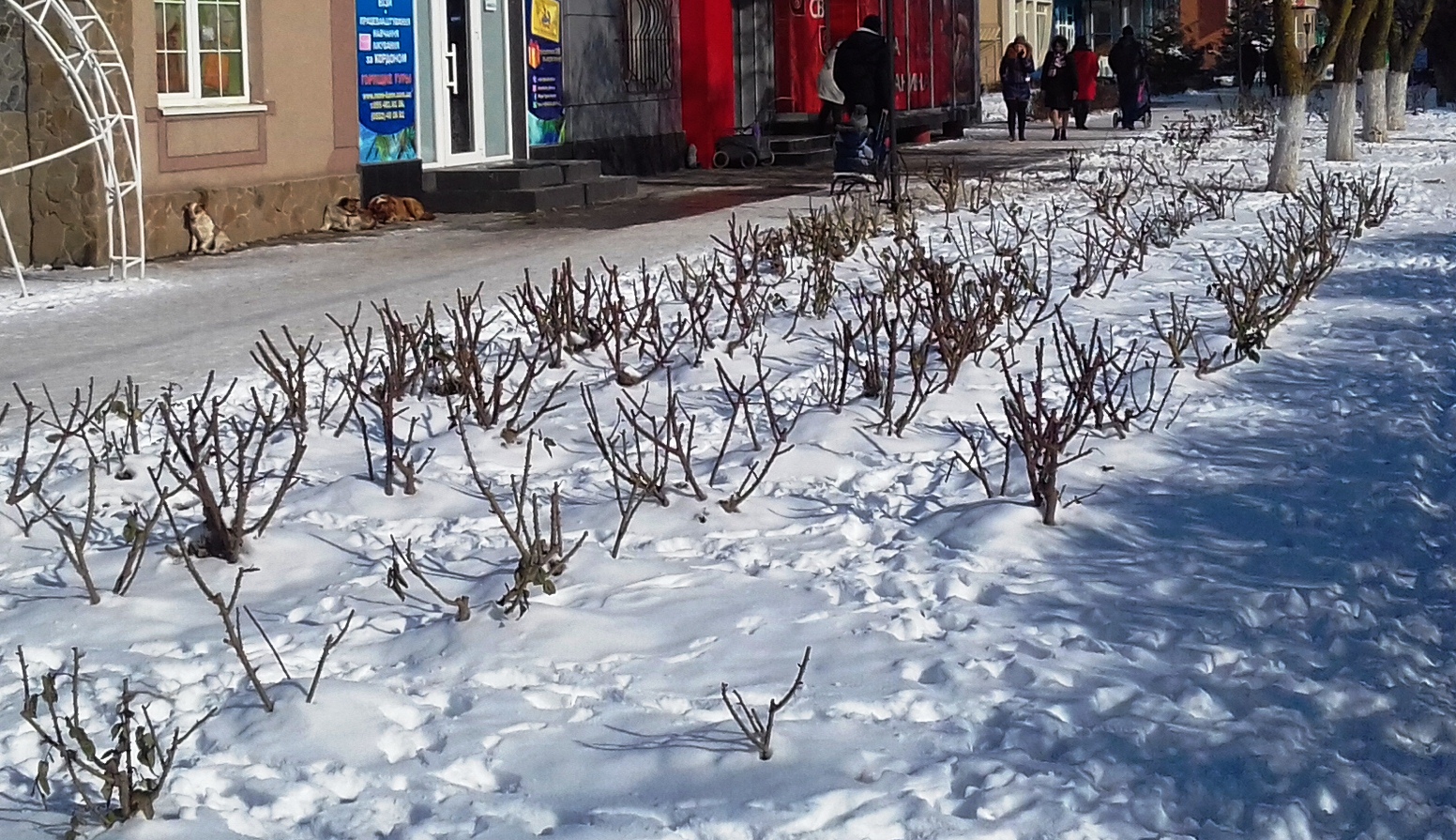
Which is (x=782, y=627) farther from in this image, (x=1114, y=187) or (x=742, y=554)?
(x=1114, y=187)

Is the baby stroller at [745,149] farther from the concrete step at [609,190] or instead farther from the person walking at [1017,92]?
the person walking at [1017,92]

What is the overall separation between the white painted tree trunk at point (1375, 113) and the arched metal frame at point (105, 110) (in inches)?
682

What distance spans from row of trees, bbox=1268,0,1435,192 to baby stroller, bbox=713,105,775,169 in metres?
6.29

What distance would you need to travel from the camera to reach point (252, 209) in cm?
1540

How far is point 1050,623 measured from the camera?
15.7ft

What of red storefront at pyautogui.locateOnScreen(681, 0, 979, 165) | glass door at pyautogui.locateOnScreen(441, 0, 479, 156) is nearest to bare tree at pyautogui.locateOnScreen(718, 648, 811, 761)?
glass door at pyautogui.locateOnScreen(441, 0, 479, 156)

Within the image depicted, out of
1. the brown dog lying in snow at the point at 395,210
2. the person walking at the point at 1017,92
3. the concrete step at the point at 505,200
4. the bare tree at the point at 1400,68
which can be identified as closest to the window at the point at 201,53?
the brown dog lying in snow at the point at 395,210

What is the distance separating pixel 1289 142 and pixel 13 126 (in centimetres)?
1032

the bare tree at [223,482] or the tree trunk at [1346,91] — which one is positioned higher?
the tree trunk at [1346,91]

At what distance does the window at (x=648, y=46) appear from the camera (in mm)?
22828

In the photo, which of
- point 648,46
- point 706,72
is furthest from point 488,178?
point 706,72

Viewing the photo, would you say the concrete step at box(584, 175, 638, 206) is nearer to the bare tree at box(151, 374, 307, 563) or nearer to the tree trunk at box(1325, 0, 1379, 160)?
the tree trunk at box(1325, 0, 1379, 160)

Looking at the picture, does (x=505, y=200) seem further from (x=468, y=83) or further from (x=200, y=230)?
(x=200, y=230)

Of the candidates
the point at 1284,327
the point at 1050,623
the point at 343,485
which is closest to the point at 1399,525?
the point at 1050,623
